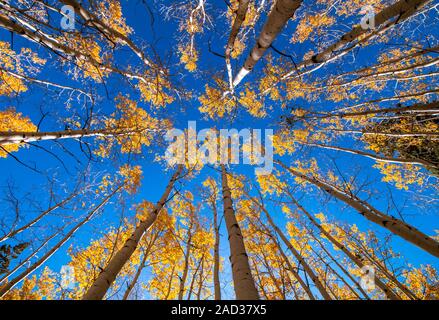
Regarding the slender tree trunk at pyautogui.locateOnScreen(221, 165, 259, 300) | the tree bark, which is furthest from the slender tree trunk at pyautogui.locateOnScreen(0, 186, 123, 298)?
the slender tree trunk at pyautogui.locateOnScreen(221, 165, 259, 300)

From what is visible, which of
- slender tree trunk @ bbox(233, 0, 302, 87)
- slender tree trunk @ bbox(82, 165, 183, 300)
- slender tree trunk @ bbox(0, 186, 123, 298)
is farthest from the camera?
slender tree trunk @ bbox(0, 186, 123, 298)

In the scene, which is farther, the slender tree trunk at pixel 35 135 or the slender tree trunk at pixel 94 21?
the slender tree trunk at pixel 35 135

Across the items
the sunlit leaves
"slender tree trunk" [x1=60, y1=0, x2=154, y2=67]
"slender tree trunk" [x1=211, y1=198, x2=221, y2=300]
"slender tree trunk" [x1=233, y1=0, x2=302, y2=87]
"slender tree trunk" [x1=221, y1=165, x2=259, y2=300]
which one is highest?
the sunlit leaves

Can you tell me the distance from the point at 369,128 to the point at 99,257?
398 inches

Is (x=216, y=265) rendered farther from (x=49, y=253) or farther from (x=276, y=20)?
(x=276, y=20)

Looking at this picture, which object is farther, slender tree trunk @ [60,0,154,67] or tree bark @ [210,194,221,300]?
tree bark @ [210,194,221,300]

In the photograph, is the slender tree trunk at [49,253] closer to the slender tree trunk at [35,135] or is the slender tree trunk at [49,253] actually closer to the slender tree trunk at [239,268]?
the slender tree trunk at [35,135]

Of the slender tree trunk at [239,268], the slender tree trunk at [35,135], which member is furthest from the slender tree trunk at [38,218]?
the slender tree trunk at [239,268]

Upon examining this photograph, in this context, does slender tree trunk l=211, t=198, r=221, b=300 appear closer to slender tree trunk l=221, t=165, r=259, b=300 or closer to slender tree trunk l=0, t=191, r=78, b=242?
slender tree trunk l=221, t=165, r=259, b=300

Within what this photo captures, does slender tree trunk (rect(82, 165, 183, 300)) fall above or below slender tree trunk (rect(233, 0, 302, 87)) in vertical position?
below

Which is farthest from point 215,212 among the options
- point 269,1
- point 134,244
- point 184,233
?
point 269,1

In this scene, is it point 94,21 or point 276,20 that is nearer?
point 94,21

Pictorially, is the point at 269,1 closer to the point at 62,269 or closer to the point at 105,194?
the point at 105,194

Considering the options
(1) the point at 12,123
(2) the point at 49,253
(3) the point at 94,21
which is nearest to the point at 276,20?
(3) the point at 94,21
